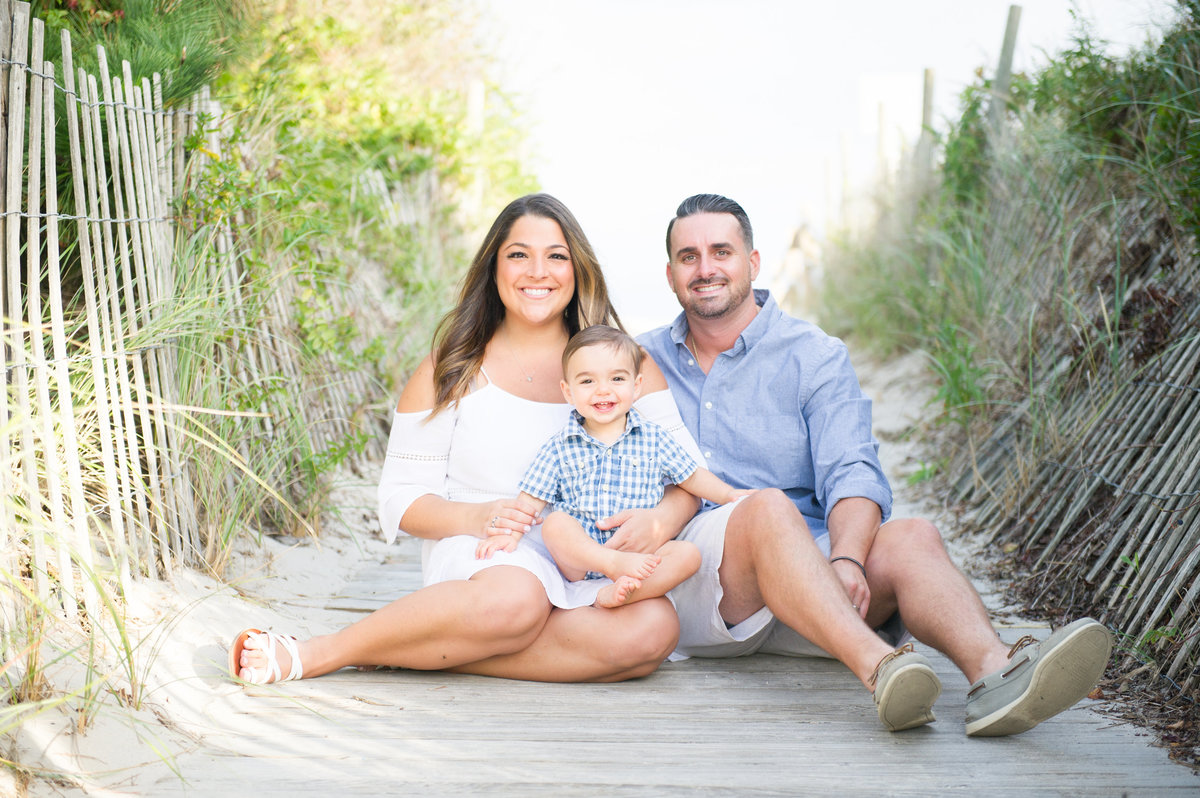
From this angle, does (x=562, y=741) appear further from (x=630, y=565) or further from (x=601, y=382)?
(x=601, y=382)

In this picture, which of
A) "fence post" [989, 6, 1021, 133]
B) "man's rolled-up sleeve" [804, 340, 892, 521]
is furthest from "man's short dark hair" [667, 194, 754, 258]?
"fence post" [989, 6, 1021, 133]

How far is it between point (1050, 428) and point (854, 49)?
23.1 metres

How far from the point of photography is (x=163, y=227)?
288 centimetres

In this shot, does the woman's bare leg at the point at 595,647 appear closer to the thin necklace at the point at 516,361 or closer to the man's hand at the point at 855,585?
the man's hand at the point at 855,585

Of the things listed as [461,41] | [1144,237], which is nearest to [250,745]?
[1144,237]

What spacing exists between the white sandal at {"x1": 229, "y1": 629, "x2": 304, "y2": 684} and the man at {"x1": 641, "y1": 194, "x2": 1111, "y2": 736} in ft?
3.48

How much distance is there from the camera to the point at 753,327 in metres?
2.95

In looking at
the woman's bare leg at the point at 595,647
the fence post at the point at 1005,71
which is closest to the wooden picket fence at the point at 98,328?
the woman's bare leg at the point at 595,647

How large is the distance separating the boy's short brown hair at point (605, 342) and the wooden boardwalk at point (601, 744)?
34.9 inches

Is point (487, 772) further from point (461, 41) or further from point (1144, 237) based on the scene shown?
point (461, 41)

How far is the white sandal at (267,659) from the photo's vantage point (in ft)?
7.28

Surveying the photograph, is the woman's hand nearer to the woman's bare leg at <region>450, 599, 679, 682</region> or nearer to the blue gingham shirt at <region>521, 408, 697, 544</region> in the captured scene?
the blue gingham shirt at <region>521, 408, 697, 544</region>

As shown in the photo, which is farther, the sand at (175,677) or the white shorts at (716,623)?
the white shorts at (716,623)

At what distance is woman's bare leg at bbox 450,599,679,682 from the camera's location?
241 cm
